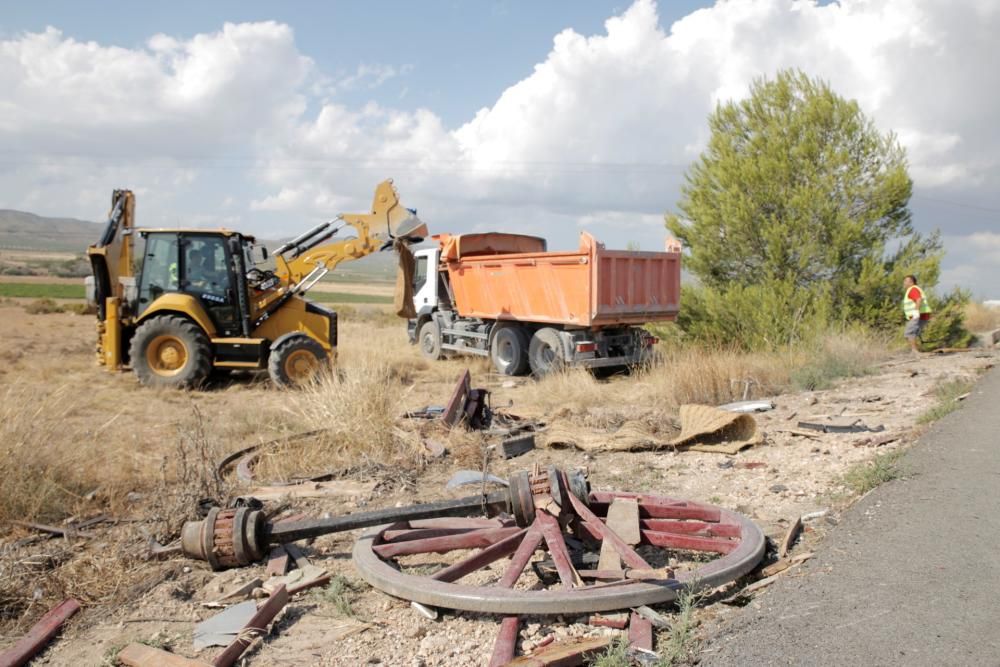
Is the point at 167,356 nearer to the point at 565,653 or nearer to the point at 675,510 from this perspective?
the point at 675,510

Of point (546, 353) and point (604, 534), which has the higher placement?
point (546, 353)

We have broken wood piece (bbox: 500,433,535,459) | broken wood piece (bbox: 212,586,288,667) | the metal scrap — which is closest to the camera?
broken wood piece (bbox: 212,586,288,667)

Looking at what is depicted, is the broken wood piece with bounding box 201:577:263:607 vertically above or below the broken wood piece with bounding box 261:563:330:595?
below

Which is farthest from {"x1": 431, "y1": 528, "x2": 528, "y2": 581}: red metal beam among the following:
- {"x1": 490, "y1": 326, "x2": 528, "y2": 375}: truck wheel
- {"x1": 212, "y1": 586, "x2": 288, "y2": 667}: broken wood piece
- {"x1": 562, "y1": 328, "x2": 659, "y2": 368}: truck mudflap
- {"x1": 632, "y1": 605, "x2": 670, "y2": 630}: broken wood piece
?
{"x1": 490, "y1": 326, "x2": 528, "y2": 375}: truck wheel

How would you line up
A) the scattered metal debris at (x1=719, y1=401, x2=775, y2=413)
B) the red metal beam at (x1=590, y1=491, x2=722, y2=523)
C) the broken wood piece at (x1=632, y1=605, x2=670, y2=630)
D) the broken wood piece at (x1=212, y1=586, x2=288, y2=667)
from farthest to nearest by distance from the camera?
the scattered metal debris at (x1=719, y1=401, x2=775, y2=413) < the red metal beam at (x1=590, y1=491, x2=722, y2=523) < the broken wood piece at (x1=632, y1=605, x2=670, y2=630) < the broken wood piece at (x1=212, y1=586, x2=288, y2=667)

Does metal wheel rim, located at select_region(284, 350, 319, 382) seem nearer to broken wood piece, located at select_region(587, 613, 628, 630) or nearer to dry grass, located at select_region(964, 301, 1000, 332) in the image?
broken wood piece, located at select_region(587, 613, 628, 630)

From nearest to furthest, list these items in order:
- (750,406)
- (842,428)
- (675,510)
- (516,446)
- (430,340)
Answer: (675,510) < (516,446) < (842,428) < (750,406) < (430,340)

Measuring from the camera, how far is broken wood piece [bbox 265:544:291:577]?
16.1ft

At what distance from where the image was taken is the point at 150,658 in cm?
374

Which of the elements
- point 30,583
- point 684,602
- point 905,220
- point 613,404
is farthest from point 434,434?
point 905,220

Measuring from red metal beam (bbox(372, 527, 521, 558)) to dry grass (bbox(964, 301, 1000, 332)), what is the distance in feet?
80.3

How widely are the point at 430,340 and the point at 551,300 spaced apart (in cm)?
502

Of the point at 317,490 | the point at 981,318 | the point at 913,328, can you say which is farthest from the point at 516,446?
the point at 981,318

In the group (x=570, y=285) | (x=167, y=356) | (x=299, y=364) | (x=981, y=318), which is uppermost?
(x=570, y=285)
